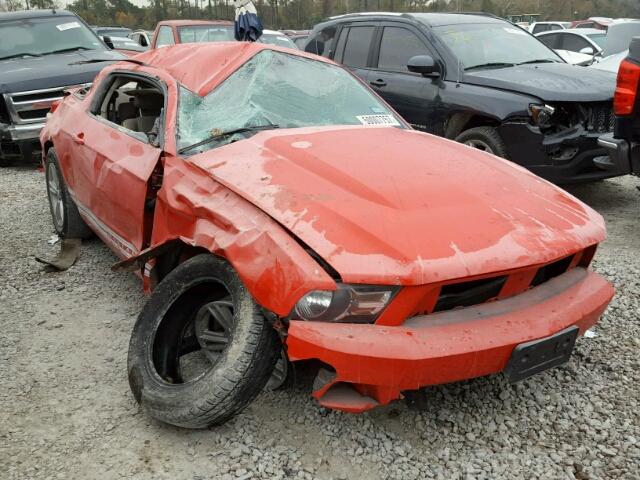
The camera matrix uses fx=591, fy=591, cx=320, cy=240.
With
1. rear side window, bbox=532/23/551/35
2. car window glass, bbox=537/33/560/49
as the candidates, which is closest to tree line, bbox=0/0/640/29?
rear side window, bbox=532/23/551/35

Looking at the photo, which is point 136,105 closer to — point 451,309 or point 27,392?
point 27,392

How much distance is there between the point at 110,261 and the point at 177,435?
2247 millimetres

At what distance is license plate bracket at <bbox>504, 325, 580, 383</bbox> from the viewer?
7.25 ft

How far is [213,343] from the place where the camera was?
8.89ft

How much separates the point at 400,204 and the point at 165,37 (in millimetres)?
8901

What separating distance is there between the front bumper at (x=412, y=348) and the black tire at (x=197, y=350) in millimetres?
218

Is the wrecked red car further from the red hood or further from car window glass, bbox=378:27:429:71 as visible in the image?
car window glass, bbox=378:27:429:71

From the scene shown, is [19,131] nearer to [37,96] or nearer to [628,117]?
[37,96]

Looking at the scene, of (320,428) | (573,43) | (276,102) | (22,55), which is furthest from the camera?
(573,43)

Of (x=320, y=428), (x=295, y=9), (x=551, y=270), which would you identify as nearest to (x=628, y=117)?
(x=551, y=270)

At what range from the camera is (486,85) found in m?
5.53

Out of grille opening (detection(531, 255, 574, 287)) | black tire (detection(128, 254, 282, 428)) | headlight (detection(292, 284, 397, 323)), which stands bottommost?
black tire (detection(128, 254, 282, 428))

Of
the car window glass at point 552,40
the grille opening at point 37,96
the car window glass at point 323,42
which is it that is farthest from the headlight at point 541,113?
the car window glass at point 552,40

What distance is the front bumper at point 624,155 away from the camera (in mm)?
4359
